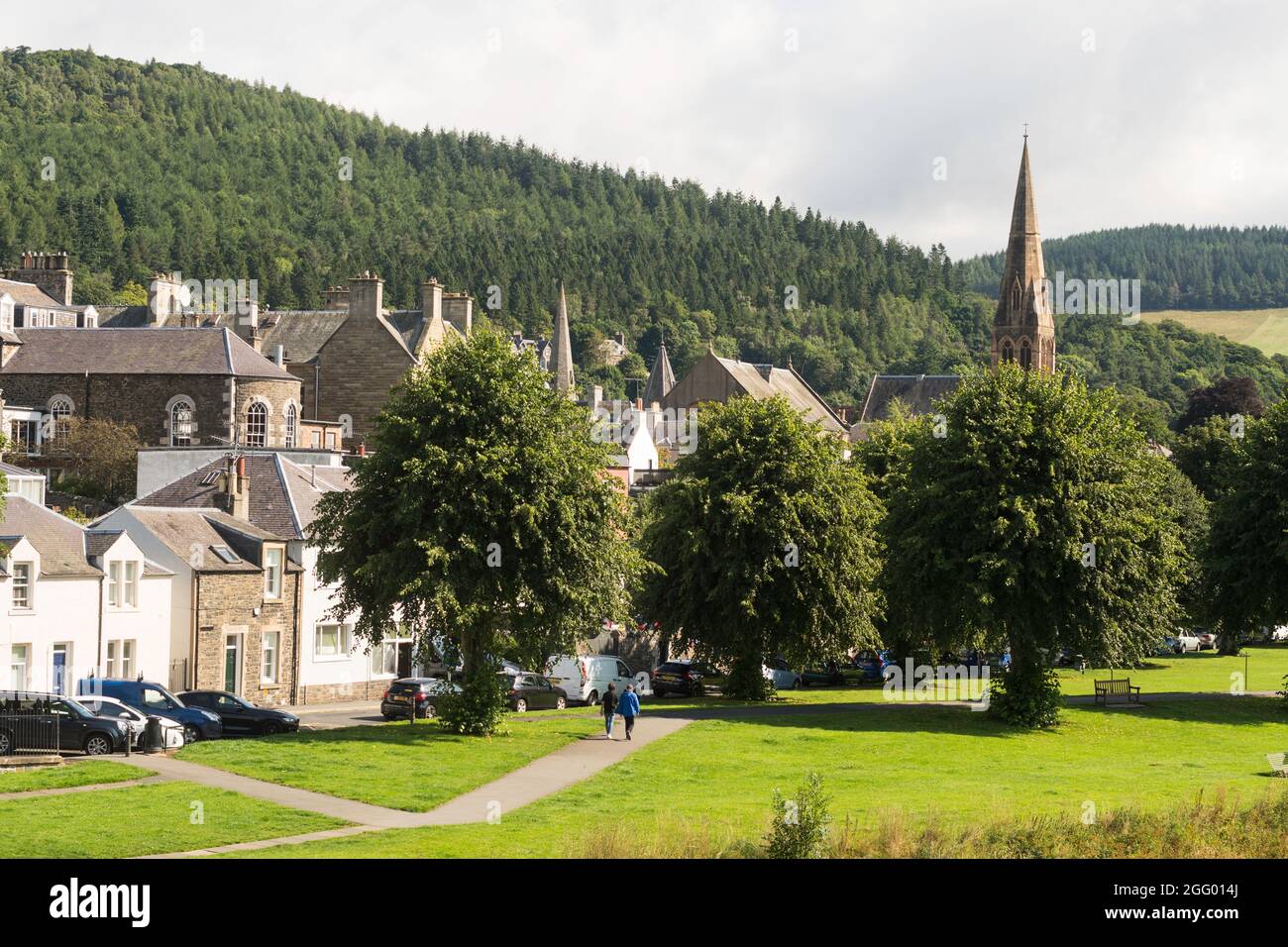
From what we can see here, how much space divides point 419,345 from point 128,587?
45703 millimetres

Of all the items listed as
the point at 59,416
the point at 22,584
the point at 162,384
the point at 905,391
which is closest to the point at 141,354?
the point at 162,384

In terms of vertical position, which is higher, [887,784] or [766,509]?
[766,509]

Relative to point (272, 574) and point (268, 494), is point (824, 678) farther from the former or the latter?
point (272, 574)

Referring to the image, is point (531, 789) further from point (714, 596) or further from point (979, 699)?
point (979, 699)

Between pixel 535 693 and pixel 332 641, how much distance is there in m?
8.38

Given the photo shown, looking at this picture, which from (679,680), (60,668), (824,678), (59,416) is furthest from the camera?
(59,416)

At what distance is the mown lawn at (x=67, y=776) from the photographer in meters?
29.6

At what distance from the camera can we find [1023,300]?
134000 mm

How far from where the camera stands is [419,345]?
9219 centimetres

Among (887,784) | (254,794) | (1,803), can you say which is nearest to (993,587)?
(887,784)

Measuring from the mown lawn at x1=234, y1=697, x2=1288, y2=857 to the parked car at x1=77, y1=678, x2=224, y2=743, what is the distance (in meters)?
11.5

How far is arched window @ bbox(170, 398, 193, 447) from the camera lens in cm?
7831

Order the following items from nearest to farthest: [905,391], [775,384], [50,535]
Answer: [50,535] < [775,384] < [905,391]

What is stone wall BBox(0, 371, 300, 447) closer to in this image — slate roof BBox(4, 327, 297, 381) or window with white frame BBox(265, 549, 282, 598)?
slate roof BBox(4, 327, 297, 381)
